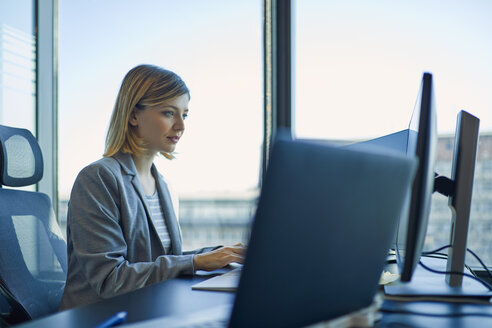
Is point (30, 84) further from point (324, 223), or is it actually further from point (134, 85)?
point (324, 223)

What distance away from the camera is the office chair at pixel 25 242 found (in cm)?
125

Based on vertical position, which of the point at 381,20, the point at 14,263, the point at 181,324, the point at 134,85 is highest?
the point at 381,20

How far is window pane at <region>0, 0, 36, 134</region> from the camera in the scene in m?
2.28

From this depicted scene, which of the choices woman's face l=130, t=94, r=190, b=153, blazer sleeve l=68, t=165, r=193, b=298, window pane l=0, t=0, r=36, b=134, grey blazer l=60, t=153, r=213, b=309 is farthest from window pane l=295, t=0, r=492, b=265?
window pane l=0, t=0, r=36, b=134

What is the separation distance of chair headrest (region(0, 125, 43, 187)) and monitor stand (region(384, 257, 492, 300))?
1.16 metres

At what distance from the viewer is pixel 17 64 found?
7.74 feet

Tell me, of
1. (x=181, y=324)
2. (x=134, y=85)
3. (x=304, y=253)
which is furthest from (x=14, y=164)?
(x=304, y=253)

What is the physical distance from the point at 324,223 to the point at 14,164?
4.12ft

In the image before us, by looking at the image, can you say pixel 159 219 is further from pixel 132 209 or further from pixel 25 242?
pixel 25 242

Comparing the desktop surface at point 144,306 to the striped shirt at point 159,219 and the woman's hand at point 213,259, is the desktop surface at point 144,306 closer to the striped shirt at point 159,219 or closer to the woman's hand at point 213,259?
the woman's hand at point 213,259

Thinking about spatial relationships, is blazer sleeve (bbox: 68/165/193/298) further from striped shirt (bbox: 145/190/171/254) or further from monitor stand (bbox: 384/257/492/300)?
monitor stand (bbox: 384/257/492/300)

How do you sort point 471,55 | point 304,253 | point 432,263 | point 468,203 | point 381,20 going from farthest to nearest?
point 381,20 < point 471,55 < point 432,263 < point 468,203 < point 304,253

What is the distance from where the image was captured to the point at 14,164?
4.68 feet

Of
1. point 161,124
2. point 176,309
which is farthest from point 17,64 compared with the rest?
point 176,309
